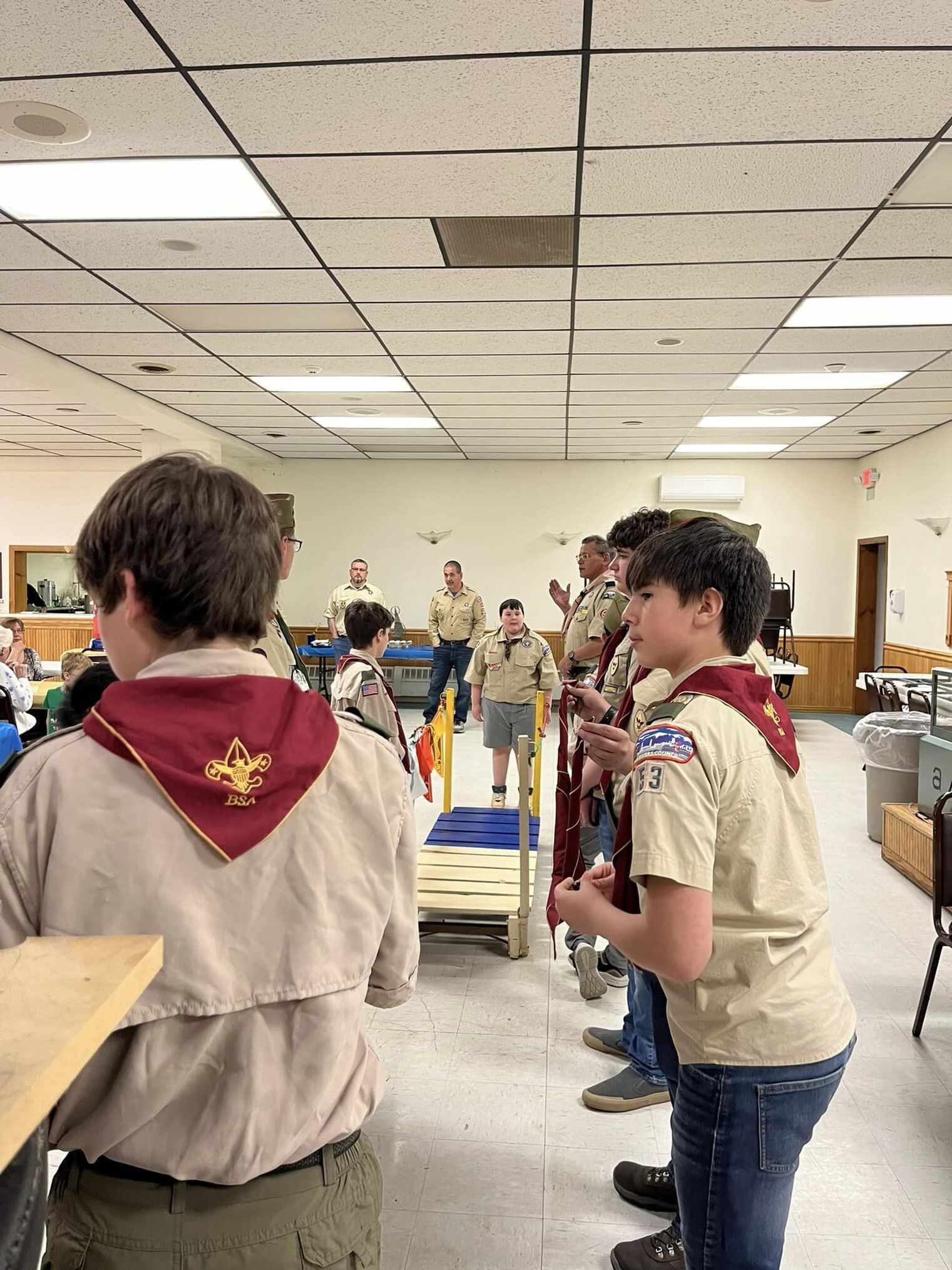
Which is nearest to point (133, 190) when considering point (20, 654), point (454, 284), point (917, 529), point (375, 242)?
point (375, 242)

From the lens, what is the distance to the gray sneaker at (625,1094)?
8.95 ft

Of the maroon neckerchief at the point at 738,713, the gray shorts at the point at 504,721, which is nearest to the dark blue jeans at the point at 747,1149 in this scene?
the maroon neckerchief at the point at 738,713

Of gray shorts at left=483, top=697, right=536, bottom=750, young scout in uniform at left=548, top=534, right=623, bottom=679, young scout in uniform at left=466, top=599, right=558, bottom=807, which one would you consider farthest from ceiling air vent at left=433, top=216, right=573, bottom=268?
gray shorts at left=483, top=697, right=536, bottom=750

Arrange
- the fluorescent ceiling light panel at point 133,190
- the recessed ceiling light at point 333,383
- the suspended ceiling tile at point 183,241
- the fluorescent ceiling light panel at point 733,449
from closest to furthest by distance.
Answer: the fluorescent ceiling light panel at point 133,190 → the suspended ceiling tile at point 183,241 → the recessed ceiling light at point 333,383 → the fluorescent ceiling light panel at point 733,449

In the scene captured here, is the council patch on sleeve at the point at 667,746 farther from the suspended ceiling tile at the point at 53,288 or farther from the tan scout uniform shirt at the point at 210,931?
the suspended ceiling tile at the point at 53,288

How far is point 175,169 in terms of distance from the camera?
11.1 ft

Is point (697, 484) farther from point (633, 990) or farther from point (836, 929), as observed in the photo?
point (633, 990)

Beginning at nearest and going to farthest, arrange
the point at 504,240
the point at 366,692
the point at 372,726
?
the point at 372,726, the point at 366,692, the point at 504,240

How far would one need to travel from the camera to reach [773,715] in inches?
57.7

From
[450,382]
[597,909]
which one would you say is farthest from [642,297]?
[597,909]

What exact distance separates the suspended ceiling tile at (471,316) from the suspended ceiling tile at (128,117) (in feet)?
6.61

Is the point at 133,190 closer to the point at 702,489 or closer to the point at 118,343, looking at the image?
the point at 118,343

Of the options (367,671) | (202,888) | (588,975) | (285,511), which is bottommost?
(588,975)

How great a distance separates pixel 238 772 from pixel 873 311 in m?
5.36
